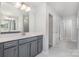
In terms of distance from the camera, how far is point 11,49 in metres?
2.81

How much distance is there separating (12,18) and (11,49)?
148cm

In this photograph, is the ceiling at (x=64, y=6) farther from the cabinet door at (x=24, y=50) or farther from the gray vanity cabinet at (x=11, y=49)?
the gray vanity cabinet at (x=11, y=49)

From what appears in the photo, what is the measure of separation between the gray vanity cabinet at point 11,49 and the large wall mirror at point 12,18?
82 cm

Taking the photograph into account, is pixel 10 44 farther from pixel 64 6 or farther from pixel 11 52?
Result: pixel 64 6

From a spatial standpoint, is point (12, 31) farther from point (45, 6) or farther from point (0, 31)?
point (45, 6)

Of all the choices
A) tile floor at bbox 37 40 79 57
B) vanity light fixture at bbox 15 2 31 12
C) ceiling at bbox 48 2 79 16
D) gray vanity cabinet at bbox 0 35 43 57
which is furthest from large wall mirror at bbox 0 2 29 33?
ceiling at bbox 48 2 79 16

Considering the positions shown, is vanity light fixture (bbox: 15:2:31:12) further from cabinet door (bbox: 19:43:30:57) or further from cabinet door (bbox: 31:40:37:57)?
cabinet door (bbox: 19:43:30:57)

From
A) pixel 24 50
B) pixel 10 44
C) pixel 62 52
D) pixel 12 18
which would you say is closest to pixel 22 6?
pixel 12 18

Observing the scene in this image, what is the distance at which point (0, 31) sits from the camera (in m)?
3.51

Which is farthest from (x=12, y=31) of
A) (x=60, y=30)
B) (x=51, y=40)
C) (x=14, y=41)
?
(x=60, y=30)

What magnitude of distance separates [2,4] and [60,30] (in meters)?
7.41

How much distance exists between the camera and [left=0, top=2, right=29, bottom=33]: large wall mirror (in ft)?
12.1

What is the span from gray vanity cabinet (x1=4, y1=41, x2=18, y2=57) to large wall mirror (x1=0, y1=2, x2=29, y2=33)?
0.82 metres

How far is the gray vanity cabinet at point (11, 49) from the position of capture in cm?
260
